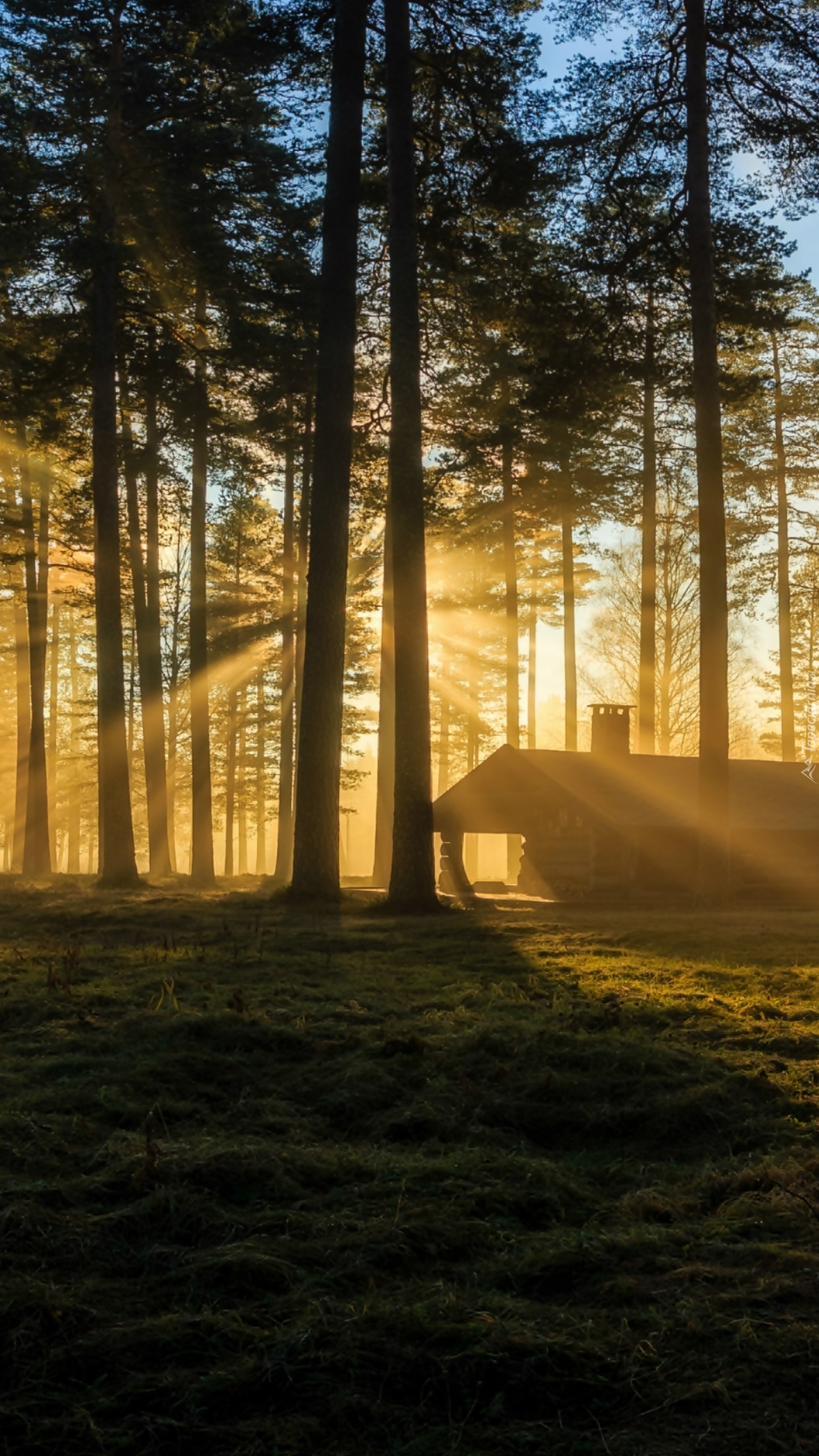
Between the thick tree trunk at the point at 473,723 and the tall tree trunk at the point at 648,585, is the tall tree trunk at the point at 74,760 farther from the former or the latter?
the tall tree trunk at the point at 648,585

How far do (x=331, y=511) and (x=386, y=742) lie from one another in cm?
1071

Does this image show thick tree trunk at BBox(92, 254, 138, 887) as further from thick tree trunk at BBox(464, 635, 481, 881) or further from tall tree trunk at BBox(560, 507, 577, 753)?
thick tree trunk at BBox(464, 635, 481, 881)

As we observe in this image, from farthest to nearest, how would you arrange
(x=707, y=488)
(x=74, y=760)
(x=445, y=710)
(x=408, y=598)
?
(x=74, y=760), (x=445, y=710), (x=707, y=488), (x=408, y=598)

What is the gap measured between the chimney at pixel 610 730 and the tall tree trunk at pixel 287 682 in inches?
365

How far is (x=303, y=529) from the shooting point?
31.4m

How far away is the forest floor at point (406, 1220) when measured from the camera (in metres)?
3.34

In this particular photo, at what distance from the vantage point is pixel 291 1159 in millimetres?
5152

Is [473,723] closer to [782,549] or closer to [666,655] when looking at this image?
[666,655]

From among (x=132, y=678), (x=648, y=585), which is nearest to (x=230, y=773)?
(x=132, y=678)

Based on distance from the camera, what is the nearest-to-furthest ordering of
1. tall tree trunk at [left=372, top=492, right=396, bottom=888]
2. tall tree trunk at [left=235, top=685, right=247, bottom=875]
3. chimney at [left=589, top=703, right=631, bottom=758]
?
chimney at [left=589, top=703, right=631, bottom=758] → tall tree trunk at [left=372, top=492, right=396, bottom=888] → tall tree trunk at [left=235, top=685, right=247, bottom=875]

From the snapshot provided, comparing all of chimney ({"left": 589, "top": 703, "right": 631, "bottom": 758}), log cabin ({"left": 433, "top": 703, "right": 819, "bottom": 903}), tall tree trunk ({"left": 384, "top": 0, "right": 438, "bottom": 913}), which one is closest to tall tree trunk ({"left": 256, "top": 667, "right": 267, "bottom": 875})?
log cabin ({"left": 433, "top": 703, "right": 819, "bottom": 903})

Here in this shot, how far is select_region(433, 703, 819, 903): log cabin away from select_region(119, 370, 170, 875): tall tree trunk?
→ 21.9 feet

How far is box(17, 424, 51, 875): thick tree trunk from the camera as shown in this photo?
100 ft

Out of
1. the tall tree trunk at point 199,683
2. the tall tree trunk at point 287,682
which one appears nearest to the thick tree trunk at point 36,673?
the tall tree trunk at point 199,683
